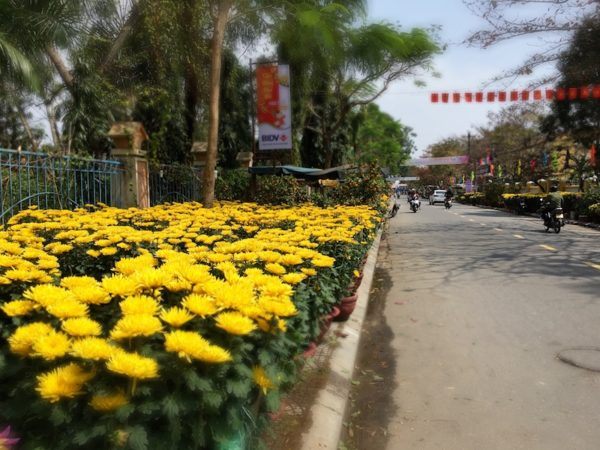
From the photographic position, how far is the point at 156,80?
611 inches

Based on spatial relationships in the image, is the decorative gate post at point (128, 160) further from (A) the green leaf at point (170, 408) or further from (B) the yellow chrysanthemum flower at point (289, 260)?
(A) the green leaf at point (170, 408)

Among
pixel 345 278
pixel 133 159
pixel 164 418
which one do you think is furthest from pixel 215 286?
pixel 133 159

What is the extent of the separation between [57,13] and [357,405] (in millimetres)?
11199

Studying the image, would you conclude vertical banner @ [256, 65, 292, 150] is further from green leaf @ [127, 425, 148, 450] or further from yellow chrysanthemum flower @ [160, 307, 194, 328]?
green leaf @ [127, 425, 148, 450]

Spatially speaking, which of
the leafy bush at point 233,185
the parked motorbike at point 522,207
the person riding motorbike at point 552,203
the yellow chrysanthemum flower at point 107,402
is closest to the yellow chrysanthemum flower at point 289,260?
the yellow chrysanthemum flower at point 107,402

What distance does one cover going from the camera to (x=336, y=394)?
129 inches

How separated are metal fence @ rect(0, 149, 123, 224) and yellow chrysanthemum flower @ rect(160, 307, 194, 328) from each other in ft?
20.3

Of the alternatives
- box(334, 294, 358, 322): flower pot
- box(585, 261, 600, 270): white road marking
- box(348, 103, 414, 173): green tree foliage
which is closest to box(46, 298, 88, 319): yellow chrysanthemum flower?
box(334, 294, 358, 322): flower pot

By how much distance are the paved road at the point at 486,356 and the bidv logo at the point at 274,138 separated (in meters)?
7.52

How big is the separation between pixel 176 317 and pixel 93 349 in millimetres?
246

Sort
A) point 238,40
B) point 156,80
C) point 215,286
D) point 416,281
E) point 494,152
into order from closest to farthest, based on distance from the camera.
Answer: point 215,286, point 416,281, point 156,80, point 238,40, point 494,152

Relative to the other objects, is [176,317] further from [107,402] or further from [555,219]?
[555,219]

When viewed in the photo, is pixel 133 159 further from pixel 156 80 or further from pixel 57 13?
pixel 156 80

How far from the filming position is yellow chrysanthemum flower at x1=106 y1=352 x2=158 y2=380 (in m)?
1.23
